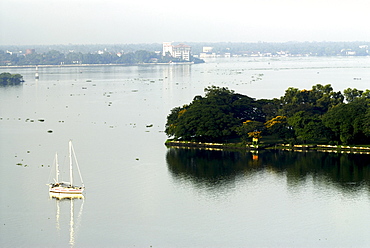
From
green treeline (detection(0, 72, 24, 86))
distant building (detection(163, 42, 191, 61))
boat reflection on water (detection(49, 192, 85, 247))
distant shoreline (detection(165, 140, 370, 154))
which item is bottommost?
boat reflection on water (detection(49, 192, 85, 247))

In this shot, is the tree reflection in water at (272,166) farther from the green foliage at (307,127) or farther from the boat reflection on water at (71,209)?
the boat reflection on water at (71,209)

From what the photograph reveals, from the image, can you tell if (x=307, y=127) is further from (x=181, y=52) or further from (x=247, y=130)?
(x=181, y=52)

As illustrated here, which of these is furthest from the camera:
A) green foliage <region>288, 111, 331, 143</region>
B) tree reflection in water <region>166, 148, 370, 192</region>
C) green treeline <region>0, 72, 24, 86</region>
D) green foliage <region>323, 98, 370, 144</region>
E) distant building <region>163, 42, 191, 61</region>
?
distant building <region>163, 42, 191, 61</region>

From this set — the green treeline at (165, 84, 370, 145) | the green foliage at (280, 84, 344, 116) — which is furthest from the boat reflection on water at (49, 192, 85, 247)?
the green foliage at (280, 84, 344, 116)

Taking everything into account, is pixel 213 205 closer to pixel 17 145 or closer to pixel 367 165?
pixel 367 165

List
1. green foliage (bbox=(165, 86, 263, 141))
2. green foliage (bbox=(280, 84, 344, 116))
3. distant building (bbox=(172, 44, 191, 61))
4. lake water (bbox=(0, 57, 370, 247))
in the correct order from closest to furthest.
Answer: lake water (bbox=(0, 57, 370, 247)), green foliage (bbox=(165, 86, 263, 141)), green foliage (bbox=(280, 84, 344, 116)), distant building (bbox=(172, 44, 191, 61))

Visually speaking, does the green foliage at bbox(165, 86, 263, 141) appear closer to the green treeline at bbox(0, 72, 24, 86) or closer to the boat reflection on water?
the boat reflection on water
